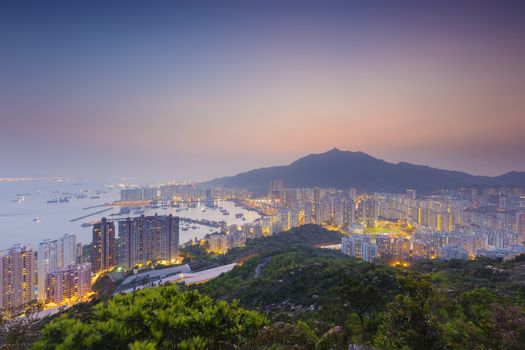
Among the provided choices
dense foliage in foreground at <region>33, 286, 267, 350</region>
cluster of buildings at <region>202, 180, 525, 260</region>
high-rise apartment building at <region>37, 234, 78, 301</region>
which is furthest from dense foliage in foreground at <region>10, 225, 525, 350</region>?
high-rise apartment building at <region>37, 234, 78, 301</region>

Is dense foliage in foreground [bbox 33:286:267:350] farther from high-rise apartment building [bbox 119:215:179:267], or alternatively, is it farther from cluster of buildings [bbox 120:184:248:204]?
cluster of buildings [bbox 120:184:248:204]

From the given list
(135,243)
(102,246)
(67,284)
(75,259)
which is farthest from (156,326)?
(75,259)

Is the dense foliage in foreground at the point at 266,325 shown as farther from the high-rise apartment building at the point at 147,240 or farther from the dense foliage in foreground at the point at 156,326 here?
the high-rise apartment building at the point at 147,240

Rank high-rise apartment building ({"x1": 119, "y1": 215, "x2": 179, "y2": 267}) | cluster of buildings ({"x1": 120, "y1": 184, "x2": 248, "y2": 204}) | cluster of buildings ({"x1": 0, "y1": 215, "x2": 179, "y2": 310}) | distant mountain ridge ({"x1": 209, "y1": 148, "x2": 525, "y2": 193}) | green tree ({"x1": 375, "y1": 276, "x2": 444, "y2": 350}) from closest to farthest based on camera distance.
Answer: green tree ({"x1": 375, "y1": 276, "x2": 444, "y2": 350}) → cluster of buildings ({"x1": 0, "y1": 215, "x2": 179, "y2": 310}) → high-rise apartment building ({"x1": 119, "y1": 215, "x2": 179, "y2": 267}) → cluster of buildings ({"x1": 120, "y1": 184, "x2": 248, "y2": 204}) → distant mountain ridge ({"x1": 209, "y1": 148, "x2": 525, "y2": 193})

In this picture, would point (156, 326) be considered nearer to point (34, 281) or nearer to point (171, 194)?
point (34, 281)

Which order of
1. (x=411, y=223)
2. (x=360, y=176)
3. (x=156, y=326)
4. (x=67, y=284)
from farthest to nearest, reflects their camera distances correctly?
(x=360, y=176) < (x=411, y=223) < (x=67, y=284) < (x=156, y=326)

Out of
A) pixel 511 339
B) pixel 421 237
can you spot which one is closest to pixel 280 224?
pixel 421 237

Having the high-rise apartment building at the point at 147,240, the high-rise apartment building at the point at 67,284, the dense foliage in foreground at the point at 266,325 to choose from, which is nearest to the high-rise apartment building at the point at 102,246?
the high-rise apartment building at the point at 147,240
